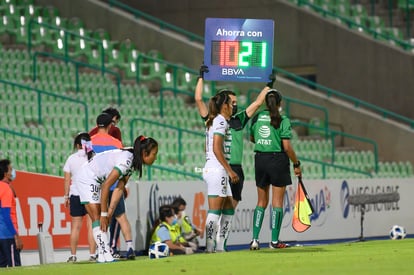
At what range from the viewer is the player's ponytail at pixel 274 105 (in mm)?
17766

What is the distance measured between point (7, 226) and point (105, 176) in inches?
89.1

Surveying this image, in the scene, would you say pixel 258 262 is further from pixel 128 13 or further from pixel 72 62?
pixel 128 13

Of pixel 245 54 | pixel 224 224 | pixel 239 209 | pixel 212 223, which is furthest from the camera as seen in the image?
pixel 239 209

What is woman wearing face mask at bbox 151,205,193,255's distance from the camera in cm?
2109

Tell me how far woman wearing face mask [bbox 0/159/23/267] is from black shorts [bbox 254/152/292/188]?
3.24 metres

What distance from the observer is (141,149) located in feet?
52.2

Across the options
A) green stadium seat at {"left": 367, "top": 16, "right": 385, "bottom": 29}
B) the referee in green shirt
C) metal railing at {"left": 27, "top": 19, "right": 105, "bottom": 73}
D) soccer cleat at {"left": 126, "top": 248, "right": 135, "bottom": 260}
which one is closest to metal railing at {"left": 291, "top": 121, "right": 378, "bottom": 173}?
green stadium seat at {"left": 367, "top": 16, "right": 385, "bottom": 29}

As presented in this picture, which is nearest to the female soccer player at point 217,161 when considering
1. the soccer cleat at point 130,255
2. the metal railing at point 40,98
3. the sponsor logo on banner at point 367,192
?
the soccer cleat at point 130,255

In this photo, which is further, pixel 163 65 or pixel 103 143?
pixel 163 65

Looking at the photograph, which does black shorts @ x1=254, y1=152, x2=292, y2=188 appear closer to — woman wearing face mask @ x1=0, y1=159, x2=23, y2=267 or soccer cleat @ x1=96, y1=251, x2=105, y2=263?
soccer cleat @ x1=96, y1=251, x2=105, y2=263

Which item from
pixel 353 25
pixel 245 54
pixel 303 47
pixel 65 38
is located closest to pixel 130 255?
pixel 245 54

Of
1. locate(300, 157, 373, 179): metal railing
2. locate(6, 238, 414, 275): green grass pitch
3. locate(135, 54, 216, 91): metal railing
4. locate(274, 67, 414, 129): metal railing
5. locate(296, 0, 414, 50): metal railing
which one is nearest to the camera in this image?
locate(6, 238, 414, 275): green grass pitch

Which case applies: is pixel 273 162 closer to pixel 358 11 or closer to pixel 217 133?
pixel 217 133

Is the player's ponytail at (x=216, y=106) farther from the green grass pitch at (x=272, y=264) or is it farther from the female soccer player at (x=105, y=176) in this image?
the green grass pitch at (x=272, y=264)
